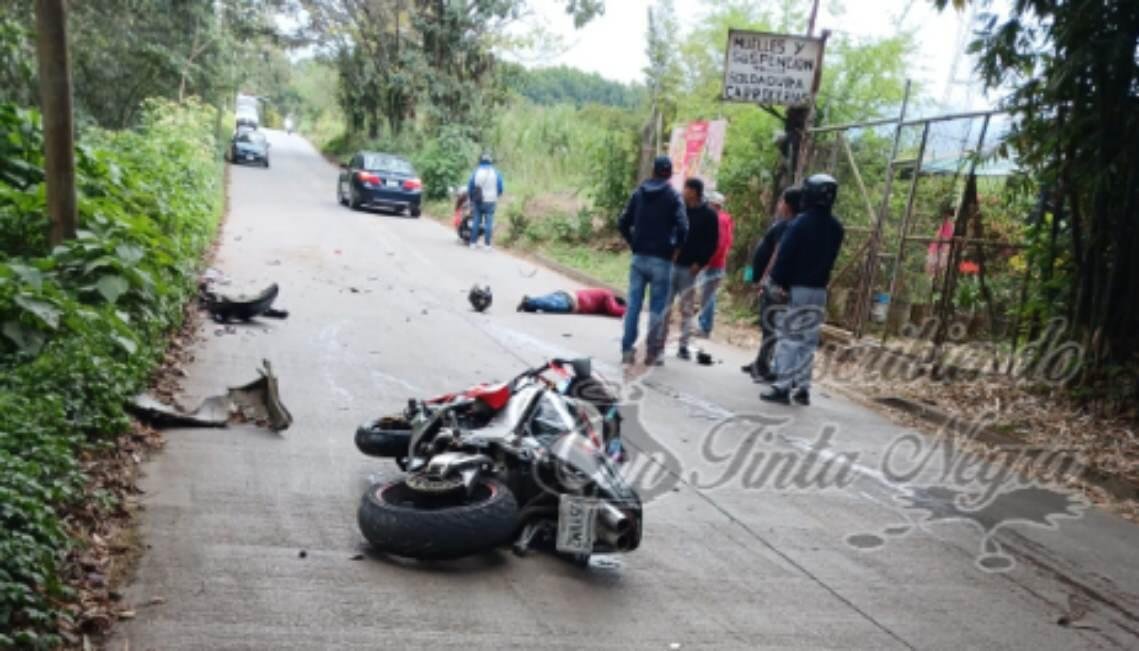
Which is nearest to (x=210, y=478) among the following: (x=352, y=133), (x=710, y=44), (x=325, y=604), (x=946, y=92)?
(x=325, y=604)

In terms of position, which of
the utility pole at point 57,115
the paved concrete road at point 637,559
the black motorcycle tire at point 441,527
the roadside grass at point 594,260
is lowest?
the roadside grass at point 594,260

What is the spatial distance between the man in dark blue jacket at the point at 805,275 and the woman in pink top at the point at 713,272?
6.98 ft

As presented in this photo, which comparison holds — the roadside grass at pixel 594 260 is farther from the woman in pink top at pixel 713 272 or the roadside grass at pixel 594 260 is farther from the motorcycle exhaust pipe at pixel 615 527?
the motorcycle exhaust pipe at pixel 615 527

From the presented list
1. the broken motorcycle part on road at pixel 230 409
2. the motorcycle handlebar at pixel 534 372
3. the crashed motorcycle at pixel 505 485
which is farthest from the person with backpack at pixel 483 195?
the crashed motorcycle at pixel 505 485

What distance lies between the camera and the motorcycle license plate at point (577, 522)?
4211 millimetres

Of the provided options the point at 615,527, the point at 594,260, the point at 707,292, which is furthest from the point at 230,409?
the point at 594,260

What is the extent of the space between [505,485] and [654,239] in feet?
17.8

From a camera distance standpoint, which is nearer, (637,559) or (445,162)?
(637,559)

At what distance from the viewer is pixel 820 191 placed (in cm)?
883

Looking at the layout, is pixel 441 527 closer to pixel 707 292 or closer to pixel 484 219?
pixel 707 292

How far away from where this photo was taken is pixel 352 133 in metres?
53.6

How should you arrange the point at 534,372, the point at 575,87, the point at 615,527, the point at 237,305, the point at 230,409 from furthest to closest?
the point at 575,87 → the point at 237,305 → the point at 230,409 → the point at 534,372 → the point at 615,527

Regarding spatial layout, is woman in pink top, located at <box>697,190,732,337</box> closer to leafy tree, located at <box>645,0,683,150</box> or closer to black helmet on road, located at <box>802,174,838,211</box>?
black helmet on road, located at <box>802,174,838,211</box>

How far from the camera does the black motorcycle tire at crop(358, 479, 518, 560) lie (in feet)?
13.5
